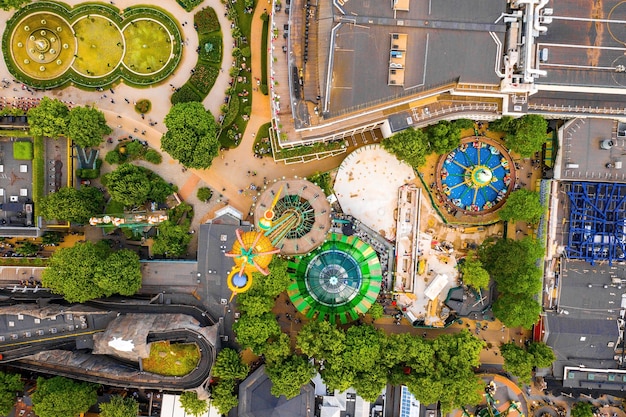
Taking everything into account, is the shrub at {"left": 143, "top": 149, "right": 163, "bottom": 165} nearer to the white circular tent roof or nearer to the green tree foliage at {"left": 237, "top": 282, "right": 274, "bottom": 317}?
the green tree foliage at {"left": 237, "top": 282, "right": 274, "bottom": 317}

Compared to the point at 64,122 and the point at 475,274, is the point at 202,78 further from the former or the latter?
the point at 475,274

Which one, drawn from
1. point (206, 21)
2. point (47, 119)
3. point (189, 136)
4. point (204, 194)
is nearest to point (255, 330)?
point (204, 194)

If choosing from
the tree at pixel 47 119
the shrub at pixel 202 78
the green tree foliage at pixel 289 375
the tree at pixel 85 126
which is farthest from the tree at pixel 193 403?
the shrub at pixel 202 78

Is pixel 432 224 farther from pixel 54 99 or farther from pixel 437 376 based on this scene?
pixel 54 99

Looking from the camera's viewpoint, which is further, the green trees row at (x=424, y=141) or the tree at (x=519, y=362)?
the tree at (x=519, y=362)

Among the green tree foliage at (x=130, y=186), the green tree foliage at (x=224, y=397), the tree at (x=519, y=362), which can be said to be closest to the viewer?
the green tree foliage at (x=224, y=397)

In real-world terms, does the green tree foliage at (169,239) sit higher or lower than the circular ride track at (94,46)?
lower

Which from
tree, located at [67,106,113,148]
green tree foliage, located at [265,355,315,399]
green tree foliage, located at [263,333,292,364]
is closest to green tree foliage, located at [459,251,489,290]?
green tree foliage, located at [265,355,315,399]

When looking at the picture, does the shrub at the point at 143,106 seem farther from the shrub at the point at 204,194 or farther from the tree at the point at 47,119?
the shrub at the point at 204,194
